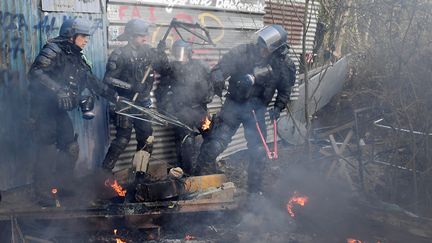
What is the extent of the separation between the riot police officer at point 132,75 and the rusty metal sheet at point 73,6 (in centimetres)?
56

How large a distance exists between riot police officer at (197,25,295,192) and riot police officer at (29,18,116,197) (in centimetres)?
179

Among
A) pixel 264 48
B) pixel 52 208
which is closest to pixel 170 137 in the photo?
pixel 264 48

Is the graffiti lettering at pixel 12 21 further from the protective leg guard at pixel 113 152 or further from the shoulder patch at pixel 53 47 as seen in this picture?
the protective leg guard at pixel 113 152

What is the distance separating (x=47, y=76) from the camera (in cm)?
501

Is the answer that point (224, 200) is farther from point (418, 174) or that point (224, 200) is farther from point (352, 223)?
point (418, 174)

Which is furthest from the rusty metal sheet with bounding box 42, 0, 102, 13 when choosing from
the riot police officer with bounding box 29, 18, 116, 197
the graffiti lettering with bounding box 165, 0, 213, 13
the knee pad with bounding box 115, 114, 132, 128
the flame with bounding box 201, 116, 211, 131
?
the flame with bounding box 201, 116, 211, 131

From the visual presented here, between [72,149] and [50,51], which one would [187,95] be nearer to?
[72,149]

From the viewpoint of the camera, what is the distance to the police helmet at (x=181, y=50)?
649cm

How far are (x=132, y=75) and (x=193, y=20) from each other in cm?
187

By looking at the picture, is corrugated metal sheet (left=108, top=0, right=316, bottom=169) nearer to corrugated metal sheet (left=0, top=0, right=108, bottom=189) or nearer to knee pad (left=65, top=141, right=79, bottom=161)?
corrugated metal sheet (left=0, top=0, right=108, bottom=189)

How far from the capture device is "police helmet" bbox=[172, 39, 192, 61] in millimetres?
6488

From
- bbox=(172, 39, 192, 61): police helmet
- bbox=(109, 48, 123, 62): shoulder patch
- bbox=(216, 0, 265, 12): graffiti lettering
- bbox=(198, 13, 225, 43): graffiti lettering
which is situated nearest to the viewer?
bbox=(109, 48, 123, 62): shoulder patch

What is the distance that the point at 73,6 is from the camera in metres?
6.08

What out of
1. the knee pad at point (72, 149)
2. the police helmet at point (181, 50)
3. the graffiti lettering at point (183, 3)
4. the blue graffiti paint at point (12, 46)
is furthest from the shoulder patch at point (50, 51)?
the graffiti lettering at point (183, 3)
